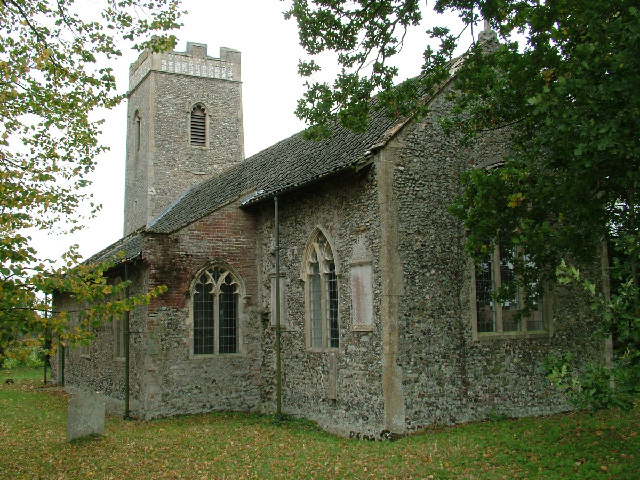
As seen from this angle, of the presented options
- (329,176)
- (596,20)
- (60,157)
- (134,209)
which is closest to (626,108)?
(596,20)

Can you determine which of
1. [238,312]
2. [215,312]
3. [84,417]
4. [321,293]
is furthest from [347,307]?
[84,417]

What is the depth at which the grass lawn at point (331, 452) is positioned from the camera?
9.05 m

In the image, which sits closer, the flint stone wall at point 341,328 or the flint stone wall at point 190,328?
the flint stone wall at point 341,328

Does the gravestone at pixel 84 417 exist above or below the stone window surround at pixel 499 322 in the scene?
below

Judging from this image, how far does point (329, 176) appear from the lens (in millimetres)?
12898

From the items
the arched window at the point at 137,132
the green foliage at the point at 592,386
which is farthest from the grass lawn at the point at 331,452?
the arched window at the point at 137,132

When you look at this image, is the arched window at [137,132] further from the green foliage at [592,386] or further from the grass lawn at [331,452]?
the green foliage at [592,386]

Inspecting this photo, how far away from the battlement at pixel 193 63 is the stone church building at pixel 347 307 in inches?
367

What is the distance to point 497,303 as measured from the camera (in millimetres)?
12766

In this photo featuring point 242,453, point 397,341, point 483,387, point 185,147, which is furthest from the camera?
point 185,147

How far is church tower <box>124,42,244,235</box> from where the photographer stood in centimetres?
2573

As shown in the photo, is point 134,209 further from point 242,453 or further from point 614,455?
point 614,455

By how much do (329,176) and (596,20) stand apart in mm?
5924

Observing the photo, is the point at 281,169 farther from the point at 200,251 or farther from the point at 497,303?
the point at 497,303
